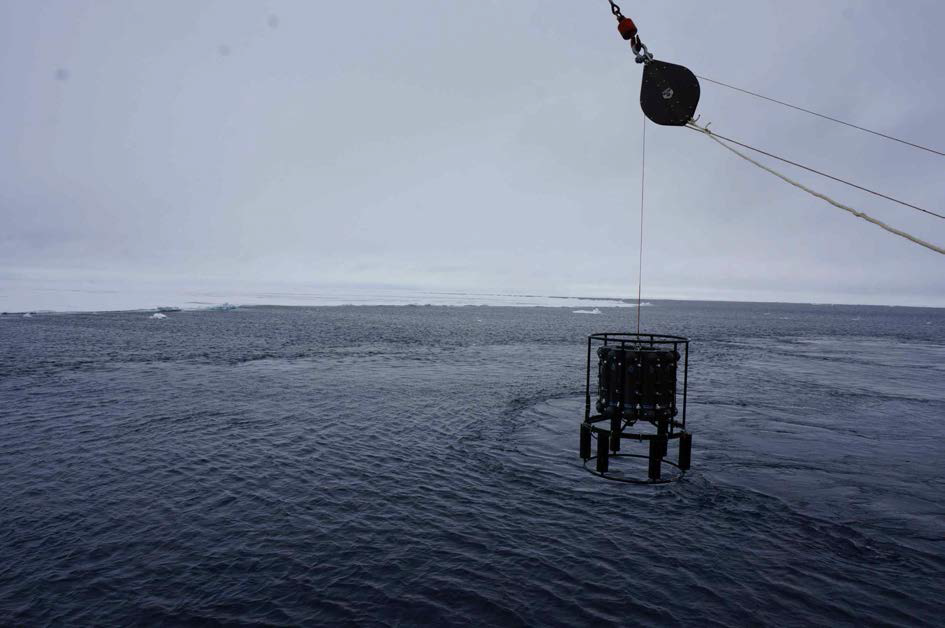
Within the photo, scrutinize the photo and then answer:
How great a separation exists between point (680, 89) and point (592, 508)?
34.9 ft

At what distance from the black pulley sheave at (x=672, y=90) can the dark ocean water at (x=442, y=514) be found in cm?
917

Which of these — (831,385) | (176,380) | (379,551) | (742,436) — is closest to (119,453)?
(379,551)

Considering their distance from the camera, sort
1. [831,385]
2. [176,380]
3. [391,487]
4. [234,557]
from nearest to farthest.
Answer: [234,557]
[391,487]
[176,380]
[831,385]

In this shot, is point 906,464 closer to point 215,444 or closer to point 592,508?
point 592,508

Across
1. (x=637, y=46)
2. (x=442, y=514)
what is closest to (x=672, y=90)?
(x=637, y=46)

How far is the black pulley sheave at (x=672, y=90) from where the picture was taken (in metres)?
9.12

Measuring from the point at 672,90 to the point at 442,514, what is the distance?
1119 cm

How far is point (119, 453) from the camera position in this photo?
58.6 feet

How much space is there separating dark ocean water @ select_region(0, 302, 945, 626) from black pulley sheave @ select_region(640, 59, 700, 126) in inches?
361

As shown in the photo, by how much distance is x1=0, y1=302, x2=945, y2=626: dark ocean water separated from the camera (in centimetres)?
966

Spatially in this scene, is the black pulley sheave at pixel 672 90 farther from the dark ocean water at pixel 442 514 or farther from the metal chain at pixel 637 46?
the dark ocean water at pixel 442 514

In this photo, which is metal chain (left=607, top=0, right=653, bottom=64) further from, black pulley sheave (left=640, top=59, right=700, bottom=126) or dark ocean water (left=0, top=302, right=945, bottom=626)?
dark ocean water (left=0, top=302, right=945, bottom=626)

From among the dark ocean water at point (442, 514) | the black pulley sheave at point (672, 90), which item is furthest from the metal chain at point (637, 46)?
the dark ocean water at point (442, 514)

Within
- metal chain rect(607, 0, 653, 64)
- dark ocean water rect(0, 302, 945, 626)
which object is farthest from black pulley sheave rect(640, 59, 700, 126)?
dark ocean water rect(0, 302, 945, 626)
